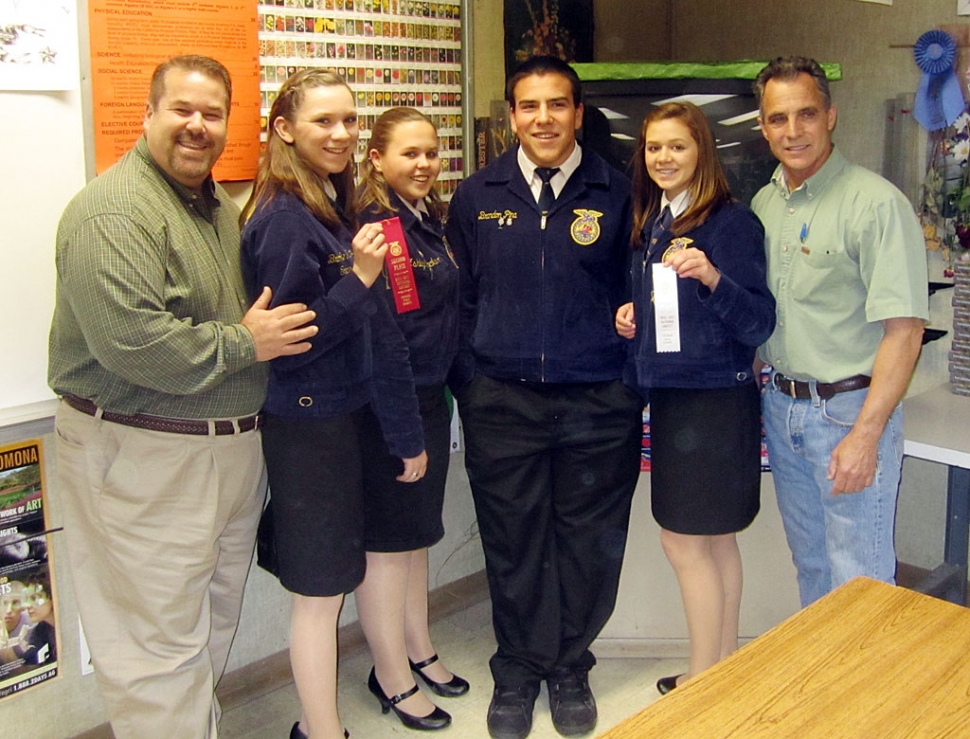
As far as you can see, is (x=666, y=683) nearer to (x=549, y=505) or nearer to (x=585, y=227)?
(x=549, y=505)

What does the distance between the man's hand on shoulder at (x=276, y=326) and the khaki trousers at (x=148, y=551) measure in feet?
0.72

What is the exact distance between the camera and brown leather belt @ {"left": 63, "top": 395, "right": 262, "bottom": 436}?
1823 millimetres

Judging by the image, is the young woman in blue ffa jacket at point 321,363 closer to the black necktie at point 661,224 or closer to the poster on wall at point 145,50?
the poster on wall at point 145,50

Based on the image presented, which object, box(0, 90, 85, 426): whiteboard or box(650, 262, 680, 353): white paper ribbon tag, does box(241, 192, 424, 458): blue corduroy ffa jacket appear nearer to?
box(0, 90, 85, 426): whiteboard

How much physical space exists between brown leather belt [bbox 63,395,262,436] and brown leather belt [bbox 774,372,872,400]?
1163 millimetres

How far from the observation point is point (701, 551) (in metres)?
2.31

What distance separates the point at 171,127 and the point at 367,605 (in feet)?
3.93

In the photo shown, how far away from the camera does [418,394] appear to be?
222 centimetres

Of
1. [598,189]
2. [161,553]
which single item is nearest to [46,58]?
[161,553]

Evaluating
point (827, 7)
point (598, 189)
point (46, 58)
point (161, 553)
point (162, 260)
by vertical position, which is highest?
point (827, 7)

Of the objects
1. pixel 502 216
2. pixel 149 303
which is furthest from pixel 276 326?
pixel 502 216

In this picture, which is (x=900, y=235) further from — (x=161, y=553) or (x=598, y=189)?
(x=161, y=553)

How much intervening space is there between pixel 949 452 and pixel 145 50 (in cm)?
199

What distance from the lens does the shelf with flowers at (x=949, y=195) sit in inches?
111
